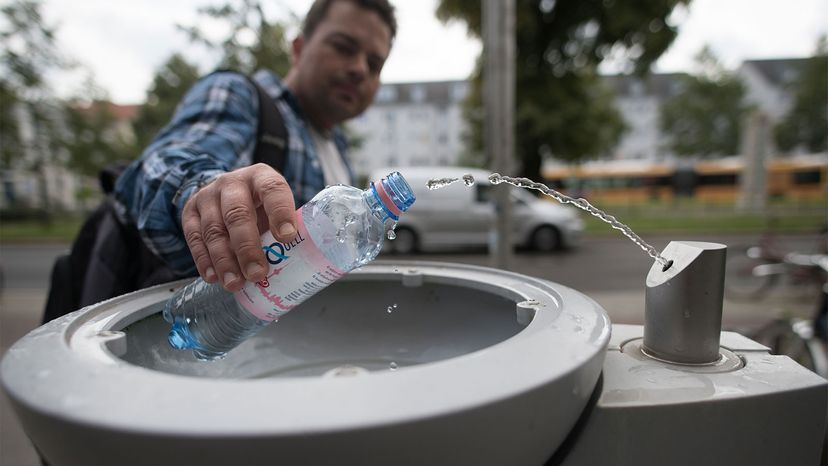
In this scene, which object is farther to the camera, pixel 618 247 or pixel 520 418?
pixel 618 247

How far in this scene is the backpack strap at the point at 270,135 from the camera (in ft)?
4.64

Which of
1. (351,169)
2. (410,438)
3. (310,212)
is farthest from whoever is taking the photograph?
(351,169)

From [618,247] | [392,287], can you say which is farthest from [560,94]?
[392,287]

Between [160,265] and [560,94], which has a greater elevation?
[560,94]

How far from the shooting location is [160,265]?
119 cm

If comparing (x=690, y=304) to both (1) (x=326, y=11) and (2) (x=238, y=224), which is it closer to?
(2) (x=238, y=224)

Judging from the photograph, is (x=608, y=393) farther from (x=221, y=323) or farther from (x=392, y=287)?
(x=221, y=323)

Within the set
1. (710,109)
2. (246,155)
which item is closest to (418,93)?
(710,109)

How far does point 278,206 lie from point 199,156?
0.49 m

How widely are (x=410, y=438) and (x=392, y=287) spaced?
664mm

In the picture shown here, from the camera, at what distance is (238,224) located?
0.68m

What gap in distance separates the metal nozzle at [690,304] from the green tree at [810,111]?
32.8 metres

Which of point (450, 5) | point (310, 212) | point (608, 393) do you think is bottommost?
point (608, 393)

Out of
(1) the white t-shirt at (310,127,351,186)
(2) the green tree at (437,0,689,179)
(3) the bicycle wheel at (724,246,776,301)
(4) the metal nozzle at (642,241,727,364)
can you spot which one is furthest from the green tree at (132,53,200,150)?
(4) the metal nozzle at (642,241,727,364)
